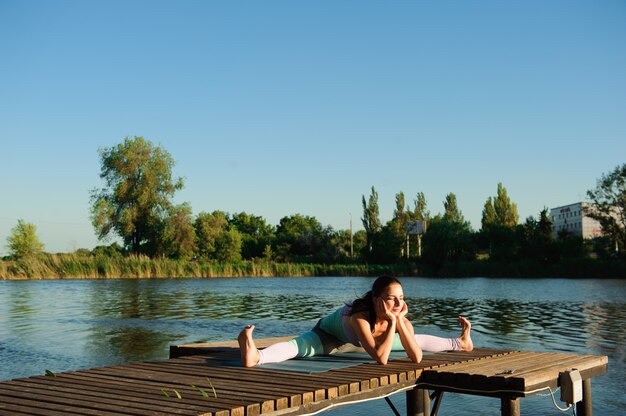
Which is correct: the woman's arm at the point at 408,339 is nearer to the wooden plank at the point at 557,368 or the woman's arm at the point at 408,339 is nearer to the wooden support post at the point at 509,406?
the wooden support post at the point at 509,406

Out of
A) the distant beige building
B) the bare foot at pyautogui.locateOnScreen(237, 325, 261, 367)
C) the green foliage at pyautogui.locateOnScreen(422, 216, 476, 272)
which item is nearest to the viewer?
the bare foot at pyautogui.locateOnScreen(237, 325, 261, 367)

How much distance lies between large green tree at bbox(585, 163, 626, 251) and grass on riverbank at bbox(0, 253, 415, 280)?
20530 mm

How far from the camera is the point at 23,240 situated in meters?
76.2

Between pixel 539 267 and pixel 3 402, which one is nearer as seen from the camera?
pixel 3 402

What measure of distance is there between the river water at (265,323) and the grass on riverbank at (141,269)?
11.9 meters

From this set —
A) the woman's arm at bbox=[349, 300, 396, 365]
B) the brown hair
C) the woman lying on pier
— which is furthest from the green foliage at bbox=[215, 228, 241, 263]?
the woman's arm at bbox=[349, 300, 396, 365]

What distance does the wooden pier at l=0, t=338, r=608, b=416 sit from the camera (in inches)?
173

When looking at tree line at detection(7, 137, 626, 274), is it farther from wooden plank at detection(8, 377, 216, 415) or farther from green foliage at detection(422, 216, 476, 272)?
wooden plank at detection(8, 377, 216, 415)

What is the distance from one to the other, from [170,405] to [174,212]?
64.6 m

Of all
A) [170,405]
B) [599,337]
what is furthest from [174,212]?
[170,405]

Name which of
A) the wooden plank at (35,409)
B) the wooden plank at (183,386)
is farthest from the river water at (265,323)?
the wooden plank at (35,409)

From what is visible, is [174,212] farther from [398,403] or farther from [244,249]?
[398,403]

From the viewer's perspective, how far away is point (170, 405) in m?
4.37

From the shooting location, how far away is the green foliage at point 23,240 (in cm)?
7619
